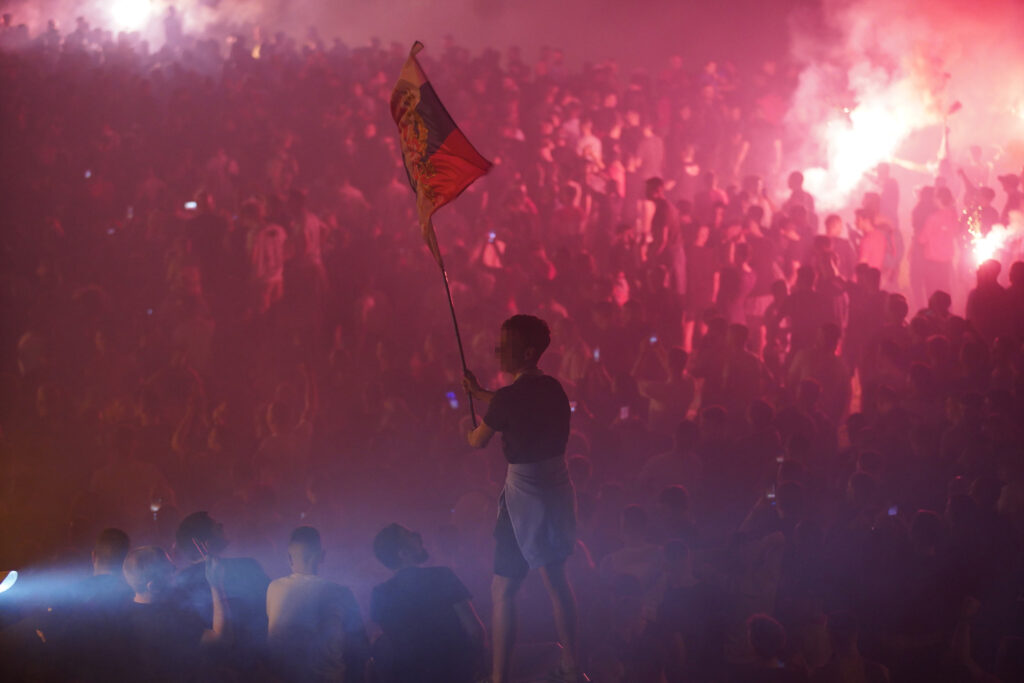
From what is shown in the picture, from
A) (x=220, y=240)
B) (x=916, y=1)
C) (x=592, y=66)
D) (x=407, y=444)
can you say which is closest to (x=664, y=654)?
(x=407, y=444)

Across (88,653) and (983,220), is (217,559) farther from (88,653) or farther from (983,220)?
(983,220)

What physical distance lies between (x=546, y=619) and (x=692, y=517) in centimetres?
89

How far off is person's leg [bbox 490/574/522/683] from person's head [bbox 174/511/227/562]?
1.18 m

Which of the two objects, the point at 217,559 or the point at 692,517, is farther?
the point at 692,517

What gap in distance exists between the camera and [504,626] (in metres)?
3.10

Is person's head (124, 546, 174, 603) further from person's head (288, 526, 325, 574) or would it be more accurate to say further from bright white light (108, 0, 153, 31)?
bright white light (108, 0, 153, 31)

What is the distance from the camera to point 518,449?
3.04 m

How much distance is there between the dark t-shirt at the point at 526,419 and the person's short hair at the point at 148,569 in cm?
131

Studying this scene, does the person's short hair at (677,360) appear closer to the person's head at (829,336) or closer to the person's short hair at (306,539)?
the person's head at (829,336)

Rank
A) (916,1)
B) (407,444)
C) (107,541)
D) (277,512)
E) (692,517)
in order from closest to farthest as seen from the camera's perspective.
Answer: (107,541)
(692,517)
(277,512)
(407,444)
(916,1)

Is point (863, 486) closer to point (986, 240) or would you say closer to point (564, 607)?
point (564, 607)

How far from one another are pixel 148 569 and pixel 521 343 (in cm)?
161

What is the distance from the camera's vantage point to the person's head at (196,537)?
3316 millimetres

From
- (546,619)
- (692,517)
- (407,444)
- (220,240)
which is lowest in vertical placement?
(546,619)
